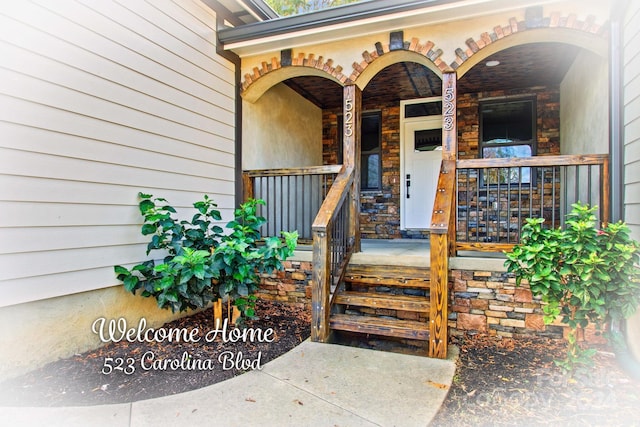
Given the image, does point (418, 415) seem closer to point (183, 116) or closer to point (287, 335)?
point (287, 335)

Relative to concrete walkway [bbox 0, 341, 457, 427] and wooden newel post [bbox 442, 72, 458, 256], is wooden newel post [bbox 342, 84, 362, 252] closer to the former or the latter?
wooden newel post [bbox 442, 72, 458, 256]

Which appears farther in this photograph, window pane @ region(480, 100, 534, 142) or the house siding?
window pane @ region(480, 100, 534, 142)

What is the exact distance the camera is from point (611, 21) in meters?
3.26

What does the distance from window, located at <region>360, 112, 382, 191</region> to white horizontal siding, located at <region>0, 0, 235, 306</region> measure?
10.7 ft

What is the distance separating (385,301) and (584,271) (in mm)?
1551

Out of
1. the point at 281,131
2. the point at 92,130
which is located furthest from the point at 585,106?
the point at 92,130

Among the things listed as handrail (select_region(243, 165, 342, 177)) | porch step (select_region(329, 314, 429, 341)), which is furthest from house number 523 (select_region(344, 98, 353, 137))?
porch step (select_region(329, 314, 429, 341))

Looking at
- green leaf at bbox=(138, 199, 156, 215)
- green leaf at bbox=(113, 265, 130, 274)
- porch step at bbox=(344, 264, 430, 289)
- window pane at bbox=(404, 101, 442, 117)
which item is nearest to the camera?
green leaf at bbox=(113, 265, 130, 274)


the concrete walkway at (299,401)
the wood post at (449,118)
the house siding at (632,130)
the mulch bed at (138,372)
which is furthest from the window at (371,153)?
the concrete walkway at (299,401)

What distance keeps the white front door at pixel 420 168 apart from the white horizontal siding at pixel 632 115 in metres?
3.27

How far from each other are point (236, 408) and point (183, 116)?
287 cm

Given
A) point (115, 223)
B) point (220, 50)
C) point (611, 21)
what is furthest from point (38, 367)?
point (611, 21)

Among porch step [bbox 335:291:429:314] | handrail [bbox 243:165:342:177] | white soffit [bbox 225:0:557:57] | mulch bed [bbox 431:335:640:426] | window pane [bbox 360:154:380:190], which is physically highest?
white soffit [bbox 225:0:557:57]

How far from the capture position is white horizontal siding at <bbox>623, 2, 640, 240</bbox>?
298cm
